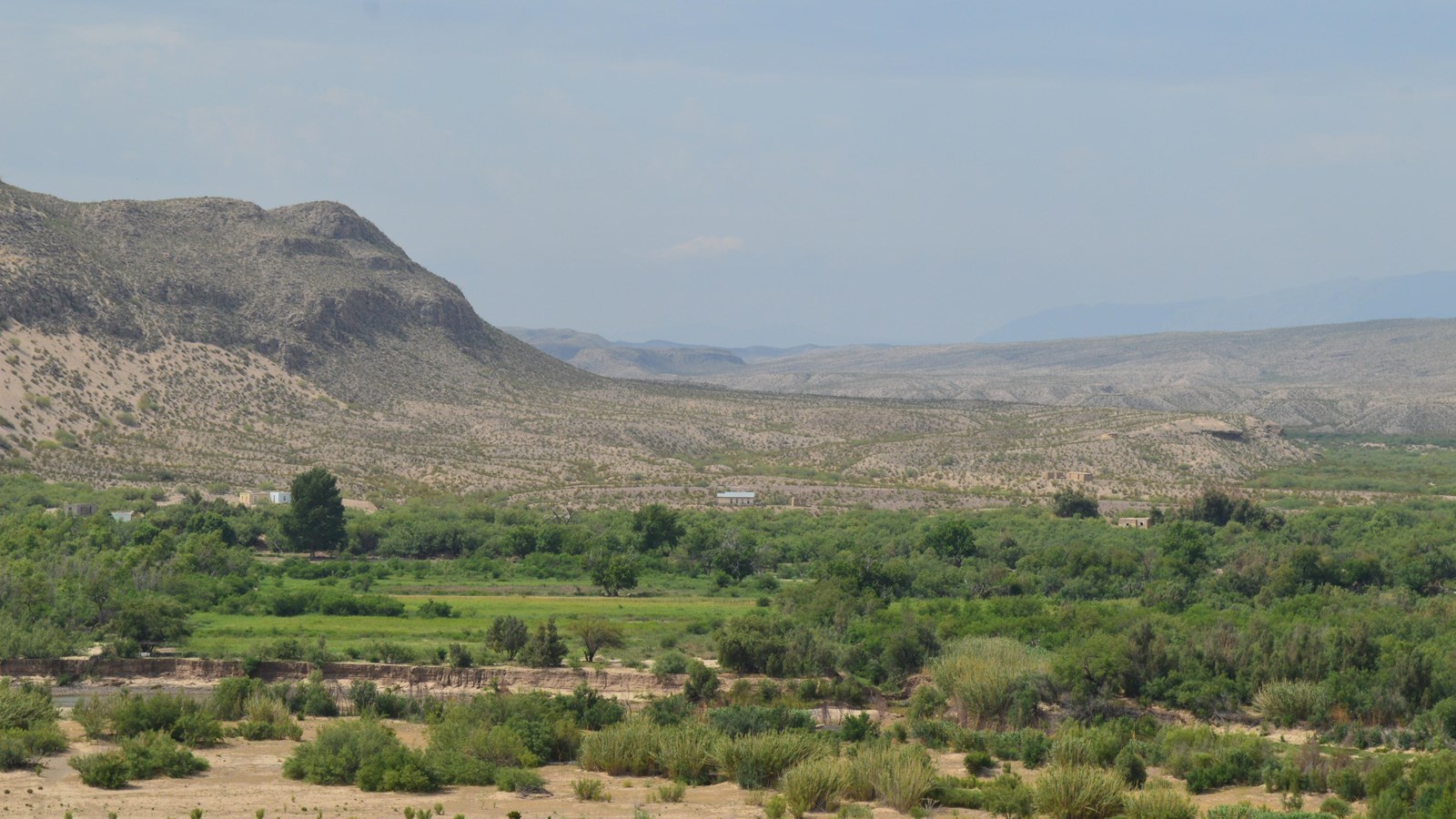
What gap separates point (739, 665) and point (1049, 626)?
30.9ft

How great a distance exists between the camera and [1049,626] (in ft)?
156

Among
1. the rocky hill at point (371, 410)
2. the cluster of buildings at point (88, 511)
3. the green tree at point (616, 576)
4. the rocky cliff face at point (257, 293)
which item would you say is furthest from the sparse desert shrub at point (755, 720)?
the rocky cliff face at point (257, 293)

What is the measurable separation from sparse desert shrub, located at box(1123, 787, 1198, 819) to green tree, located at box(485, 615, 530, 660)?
21181 mm

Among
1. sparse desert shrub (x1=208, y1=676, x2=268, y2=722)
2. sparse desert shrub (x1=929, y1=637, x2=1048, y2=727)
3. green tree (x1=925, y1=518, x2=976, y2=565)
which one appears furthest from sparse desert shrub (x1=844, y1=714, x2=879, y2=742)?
green tree (x1=925, y1=518, x2=976, y2=565)

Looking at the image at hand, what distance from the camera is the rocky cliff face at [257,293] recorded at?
10762cm

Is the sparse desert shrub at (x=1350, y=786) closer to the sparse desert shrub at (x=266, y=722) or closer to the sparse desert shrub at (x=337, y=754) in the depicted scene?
the sparse desert shrub at (x=337, y=754)

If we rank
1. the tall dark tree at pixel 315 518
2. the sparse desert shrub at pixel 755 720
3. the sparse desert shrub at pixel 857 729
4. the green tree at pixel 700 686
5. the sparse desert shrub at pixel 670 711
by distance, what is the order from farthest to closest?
the tall dark tree at pixel 315 518 < the green tree at pixel 700 686 < the sparse desert shrub at pixel 670 711 < the sparse desert shrub at pixel 857 729 < the sparse desert shrub at pixel 755 720

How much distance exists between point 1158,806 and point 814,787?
A: 6229mm

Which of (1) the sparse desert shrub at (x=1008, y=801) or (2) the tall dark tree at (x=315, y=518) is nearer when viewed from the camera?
(1) the sparse desert shrub at (x=1008, y=801)

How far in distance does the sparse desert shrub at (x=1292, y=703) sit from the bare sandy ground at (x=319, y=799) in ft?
23.3

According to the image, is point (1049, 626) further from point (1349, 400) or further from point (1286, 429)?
point (1349, 400)

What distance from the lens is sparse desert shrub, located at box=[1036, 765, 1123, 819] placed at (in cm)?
2927

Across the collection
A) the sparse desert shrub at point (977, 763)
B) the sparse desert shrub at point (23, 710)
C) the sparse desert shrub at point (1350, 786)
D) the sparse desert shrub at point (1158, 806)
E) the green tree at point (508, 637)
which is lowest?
the sparse desert shrub at point (977, 763)

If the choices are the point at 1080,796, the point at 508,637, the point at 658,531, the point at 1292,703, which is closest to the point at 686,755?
the point at 1080,796
